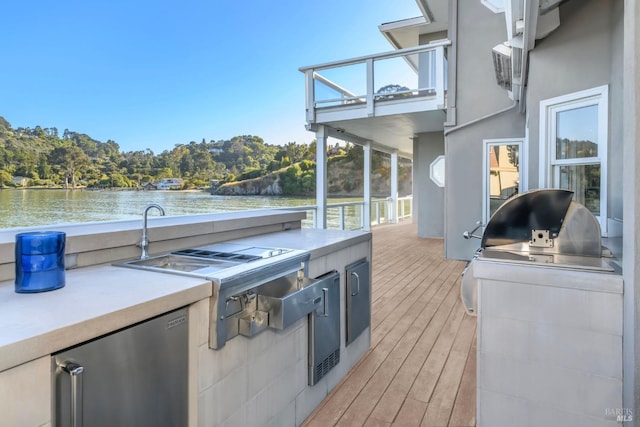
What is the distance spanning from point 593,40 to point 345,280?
2.90 m

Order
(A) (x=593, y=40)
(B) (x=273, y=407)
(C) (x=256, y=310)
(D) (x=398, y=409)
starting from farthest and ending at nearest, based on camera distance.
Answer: (A) (x=593, y=40) < (D) (x=398, y=409) < (B) (x=273, y=407) < (C) (x=256, y=310)

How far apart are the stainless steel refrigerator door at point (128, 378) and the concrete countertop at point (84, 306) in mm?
43

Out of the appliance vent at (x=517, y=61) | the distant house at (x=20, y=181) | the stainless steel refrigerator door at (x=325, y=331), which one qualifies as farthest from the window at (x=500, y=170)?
the distant house at (x=20, y=181)

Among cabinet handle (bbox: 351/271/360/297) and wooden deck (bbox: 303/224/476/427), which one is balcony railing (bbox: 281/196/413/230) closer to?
wooden deck (bbox: 303/224/476/427)

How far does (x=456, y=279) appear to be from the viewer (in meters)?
5.32

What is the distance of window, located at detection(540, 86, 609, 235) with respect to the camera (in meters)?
2.98

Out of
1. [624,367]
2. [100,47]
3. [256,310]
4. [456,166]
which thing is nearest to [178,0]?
[100,47]

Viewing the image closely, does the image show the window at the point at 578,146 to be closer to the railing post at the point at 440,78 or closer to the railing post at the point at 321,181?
the railing post at the point at 440,78

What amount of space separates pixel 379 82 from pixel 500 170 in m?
2.83

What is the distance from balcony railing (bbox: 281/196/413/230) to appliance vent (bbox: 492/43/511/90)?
335cm

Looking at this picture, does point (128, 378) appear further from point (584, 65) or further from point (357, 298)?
point (584, 65)

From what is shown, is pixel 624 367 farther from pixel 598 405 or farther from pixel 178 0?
pixel 178 0

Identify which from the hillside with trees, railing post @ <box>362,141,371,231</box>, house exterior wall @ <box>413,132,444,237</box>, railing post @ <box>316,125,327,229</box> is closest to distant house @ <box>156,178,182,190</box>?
the hillside with trees

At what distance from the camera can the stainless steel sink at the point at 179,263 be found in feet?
6.00
